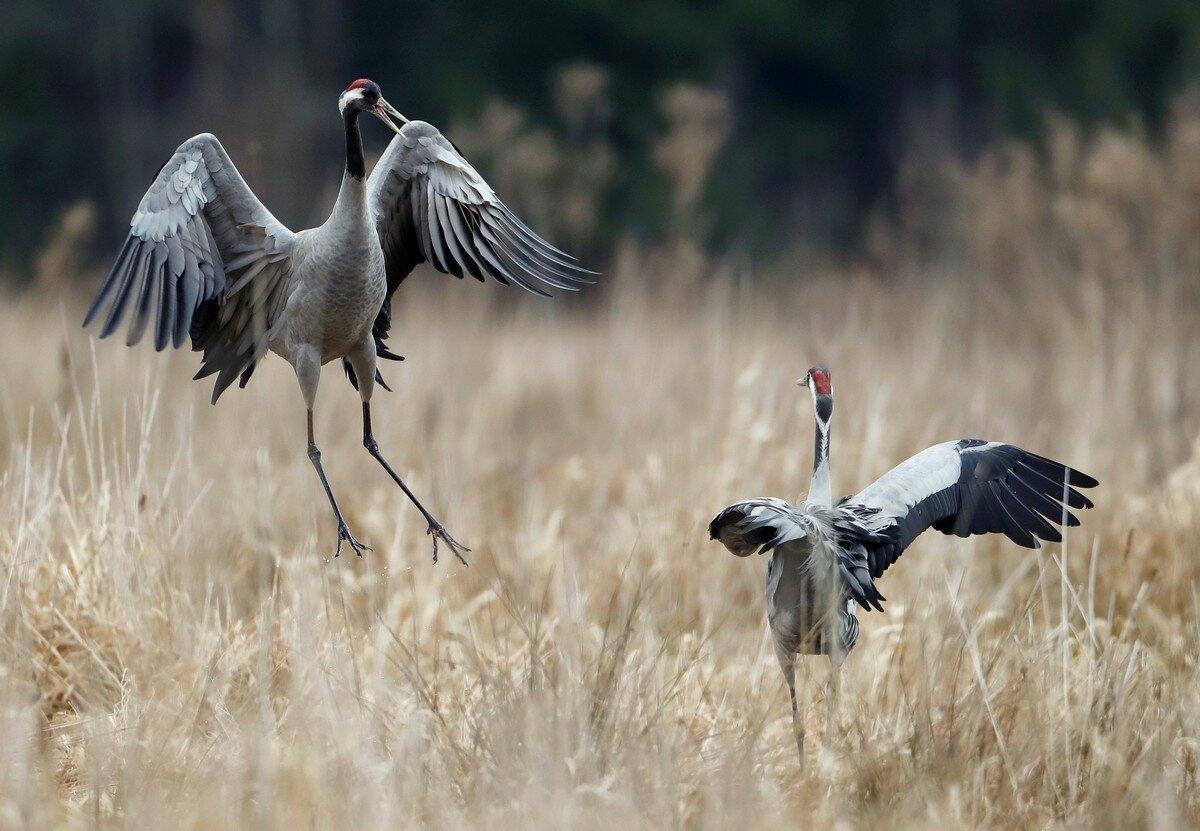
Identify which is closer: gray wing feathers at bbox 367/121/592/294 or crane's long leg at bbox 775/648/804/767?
crane's long leg at bbox 775/648/804/767

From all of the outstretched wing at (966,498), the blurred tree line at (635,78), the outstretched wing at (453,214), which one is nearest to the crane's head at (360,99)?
the outstretched wing at (453,214)

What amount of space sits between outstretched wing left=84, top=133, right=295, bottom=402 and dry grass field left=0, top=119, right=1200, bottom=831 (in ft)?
1.27

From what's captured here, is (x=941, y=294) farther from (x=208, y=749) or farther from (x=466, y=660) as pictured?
(x=208, y=749)

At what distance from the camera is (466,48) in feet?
53.7

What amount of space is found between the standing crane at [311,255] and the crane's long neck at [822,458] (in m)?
0.62

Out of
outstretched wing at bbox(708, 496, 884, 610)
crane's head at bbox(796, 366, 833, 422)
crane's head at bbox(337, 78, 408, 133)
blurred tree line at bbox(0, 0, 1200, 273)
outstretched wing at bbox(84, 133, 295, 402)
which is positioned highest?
blurred tree line at bbox(0, 0, 1200, 273)

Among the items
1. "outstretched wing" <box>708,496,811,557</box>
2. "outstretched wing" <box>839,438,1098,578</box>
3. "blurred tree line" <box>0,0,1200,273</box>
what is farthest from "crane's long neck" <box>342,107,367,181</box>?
"blurred tree line" <box>0,0,1200,273</box>

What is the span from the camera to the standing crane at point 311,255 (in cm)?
291

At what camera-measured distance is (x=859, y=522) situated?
10.3 ft

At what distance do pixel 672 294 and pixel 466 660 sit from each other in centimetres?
455

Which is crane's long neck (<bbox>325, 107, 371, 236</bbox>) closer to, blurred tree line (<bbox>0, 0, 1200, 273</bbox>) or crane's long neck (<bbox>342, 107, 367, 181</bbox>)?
crane's long neck (<bbox>342, 107, 367, 181</bbox>)

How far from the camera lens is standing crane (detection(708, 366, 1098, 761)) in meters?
3.01

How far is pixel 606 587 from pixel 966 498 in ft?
4.31

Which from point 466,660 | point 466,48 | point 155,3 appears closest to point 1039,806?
point 466,660
